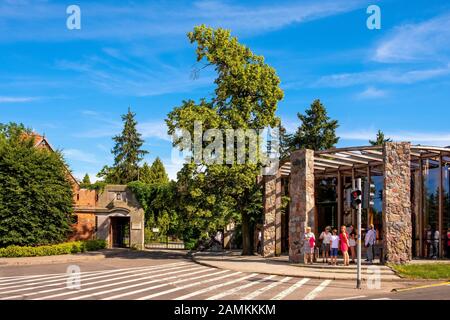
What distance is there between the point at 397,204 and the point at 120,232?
24.6 meters

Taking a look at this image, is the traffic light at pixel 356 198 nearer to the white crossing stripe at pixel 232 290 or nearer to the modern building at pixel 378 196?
the modern building at pixel 378 196

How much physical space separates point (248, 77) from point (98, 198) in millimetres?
17362

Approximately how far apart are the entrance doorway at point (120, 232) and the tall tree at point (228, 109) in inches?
522

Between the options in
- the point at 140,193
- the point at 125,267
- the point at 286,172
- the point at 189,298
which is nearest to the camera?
the point at 189,298

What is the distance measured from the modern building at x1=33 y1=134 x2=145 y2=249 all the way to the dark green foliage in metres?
3.48

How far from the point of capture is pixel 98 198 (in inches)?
1549

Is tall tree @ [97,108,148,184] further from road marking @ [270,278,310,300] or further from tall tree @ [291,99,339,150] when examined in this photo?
road marking @ [270,278,310,300]

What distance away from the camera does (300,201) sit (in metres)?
24.6

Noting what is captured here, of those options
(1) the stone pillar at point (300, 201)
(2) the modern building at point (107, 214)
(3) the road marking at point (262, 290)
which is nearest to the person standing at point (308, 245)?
(1) the stone pillar at point (300, 201)

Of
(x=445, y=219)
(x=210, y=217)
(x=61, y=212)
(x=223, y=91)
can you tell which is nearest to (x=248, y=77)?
(x=223, y=91)

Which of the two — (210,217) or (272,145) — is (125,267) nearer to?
(210,217)

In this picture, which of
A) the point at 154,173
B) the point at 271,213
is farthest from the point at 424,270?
the point at 154,173

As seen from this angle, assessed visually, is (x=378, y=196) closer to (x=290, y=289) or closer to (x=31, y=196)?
(x=290, y=289)

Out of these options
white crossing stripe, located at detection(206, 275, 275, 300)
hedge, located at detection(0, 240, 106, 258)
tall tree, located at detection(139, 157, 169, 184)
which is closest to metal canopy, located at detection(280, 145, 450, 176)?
white crossing stripe, located at detection(206, 275, 275, 300)
